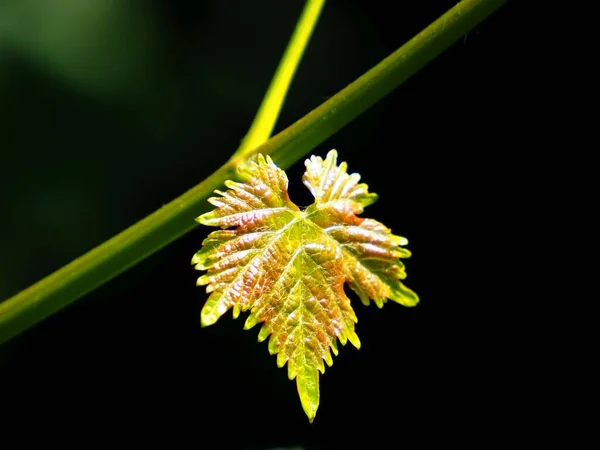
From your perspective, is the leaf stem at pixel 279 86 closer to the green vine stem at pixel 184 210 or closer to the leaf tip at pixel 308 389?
the green vine stem at pixel 184 210

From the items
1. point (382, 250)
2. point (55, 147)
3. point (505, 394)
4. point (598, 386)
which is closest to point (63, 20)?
point (55, 147)

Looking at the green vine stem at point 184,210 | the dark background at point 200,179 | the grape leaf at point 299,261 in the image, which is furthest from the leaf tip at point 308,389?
the dark background at point 200,179

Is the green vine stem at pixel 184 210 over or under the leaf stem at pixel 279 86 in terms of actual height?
under

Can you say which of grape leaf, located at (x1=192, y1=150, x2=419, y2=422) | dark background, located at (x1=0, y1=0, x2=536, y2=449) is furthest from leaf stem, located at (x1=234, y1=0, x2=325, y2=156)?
dark background, located at (x1=0, y1=0, x2=536, y2=449)

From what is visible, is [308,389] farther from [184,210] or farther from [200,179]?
[200,179]

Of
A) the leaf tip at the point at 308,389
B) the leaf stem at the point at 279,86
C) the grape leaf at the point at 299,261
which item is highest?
the leaf stem at the point at 279,86

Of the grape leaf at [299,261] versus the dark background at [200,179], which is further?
the dark background at [200,179]

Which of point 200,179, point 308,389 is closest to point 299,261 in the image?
point 308,389
